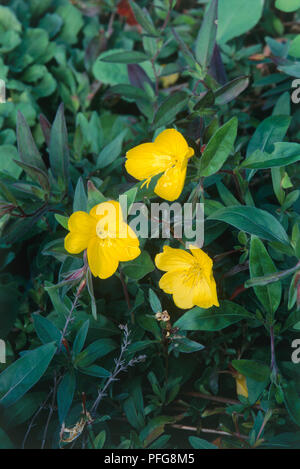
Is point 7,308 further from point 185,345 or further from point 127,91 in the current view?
point 127,91

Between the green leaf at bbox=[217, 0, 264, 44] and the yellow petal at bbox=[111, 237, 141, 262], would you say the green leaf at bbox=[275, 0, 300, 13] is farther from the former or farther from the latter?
the yellow petal at bbox=[111, 237, 141, 262]

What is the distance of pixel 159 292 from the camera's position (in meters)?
1.26

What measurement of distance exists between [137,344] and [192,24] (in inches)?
Answer: 50.5

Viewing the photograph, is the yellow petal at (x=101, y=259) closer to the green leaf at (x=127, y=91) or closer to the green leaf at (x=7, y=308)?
the green leaf at (x=7, y=308)

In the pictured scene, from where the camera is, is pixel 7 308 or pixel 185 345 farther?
pixel 7 308

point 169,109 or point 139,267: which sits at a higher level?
point 169,109

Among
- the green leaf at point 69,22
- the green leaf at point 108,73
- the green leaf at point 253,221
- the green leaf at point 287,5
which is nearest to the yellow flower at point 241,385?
the green leaf at point 253,221

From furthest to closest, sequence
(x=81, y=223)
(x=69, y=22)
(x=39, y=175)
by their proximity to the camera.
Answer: (x=69, y=22) < (x=39, y=175) < (x=81, y=223)

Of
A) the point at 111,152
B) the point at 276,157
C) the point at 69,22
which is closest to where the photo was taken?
the point at 276,157

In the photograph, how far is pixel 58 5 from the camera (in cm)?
191

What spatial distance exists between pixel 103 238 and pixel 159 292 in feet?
1.00

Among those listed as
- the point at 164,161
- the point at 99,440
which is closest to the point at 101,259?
the point at 164,161

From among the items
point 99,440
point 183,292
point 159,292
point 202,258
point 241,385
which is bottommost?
point 241,385

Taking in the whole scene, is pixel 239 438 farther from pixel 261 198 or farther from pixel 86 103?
pixel 86 103
